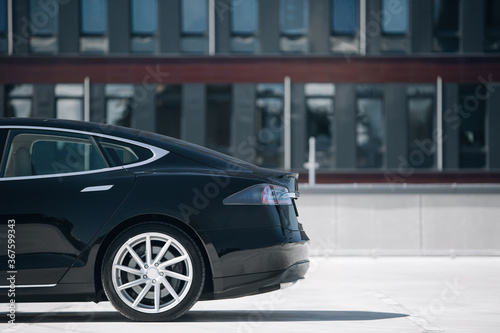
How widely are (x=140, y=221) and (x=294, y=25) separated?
25209mm

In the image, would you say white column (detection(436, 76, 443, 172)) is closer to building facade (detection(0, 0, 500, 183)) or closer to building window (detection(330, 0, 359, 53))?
building facade (detection(0, 0, 500, 183))

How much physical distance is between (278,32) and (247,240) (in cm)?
2486

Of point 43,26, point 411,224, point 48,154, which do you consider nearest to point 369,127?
point 43,26

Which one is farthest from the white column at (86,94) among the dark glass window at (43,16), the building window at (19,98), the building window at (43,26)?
the dark glass window at (43,16)

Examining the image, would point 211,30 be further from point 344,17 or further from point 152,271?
point 152,271

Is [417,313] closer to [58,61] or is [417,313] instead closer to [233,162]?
[233,162]

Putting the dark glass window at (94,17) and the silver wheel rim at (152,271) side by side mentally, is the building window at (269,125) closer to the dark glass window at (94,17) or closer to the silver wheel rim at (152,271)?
the dark glass window at (94,17)

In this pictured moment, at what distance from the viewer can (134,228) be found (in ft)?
23.7

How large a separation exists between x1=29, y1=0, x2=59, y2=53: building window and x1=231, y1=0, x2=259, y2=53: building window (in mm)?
5661

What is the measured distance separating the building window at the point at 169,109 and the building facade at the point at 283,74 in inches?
1.8

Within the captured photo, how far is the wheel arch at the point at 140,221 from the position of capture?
7.23 metres

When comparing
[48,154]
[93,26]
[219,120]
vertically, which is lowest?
[48,154]

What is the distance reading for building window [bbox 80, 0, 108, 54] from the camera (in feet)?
104

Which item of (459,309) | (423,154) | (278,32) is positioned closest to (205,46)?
(278,32)
